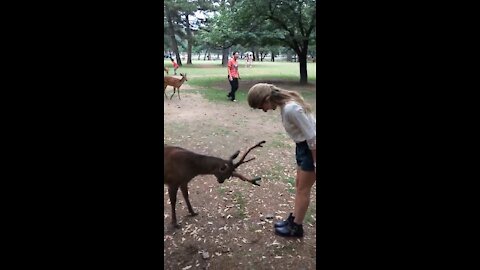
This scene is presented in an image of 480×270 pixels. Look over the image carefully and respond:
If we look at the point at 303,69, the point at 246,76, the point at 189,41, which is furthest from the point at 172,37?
the point at 303,69

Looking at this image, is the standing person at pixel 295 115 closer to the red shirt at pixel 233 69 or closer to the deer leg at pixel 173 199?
the red shirt at pixel 233 69

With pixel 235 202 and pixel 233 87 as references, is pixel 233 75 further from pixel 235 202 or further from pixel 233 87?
pixel 235 202

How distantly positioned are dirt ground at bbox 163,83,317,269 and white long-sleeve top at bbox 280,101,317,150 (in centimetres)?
19

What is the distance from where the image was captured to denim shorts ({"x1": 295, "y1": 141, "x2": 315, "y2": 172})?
155cm

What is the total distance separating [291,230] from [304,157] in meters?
0.42

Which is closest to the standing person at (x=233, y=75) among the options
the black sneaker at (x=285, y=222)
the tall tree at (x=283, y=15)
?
the black sneaker at (x=285, y=222)

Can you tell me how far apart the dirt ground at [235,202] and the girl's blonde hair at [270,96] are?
0.19 metres

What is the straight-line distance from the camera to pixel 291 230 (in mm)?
1780

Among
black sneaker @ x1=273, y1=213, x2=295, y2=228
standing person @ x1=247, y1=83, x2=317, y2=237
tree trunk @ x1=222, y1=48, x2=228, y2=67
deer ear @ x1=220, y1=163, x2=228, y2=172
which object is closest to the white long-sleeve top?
standing person @ x1=247, y1=83, x2=317, y2=237

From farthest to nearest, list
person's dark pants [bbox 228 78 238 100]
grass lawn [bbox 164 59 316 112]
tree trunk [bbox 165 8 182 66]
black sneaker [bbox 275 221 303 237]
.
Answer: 1. tree trunk [bbox 165 8 182 66]
2. person's dark pants [bbox 228 78 238 100]
3. black sneaker [bbox 275 221 303 237]
4. grass lawn [bbox 164 59 316 112]

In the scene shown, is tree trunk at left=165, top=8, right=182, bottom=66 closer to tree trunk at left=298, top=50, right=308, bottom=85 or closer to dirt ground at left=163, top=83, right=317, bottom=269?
dirt ground at left=163, top=83, right=317, bottom=269
